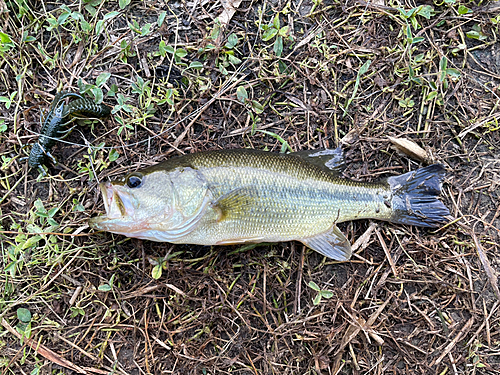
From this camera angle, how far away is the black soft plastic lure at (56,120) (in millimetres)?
A: 3051

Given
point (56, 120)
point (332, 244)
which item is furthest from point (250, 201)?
point (56, 120)

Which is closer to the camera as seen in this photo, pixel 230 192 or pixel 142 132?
pixel 230 192

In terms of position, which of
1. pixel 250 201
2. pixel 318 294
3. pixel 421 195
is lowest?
pixel 318 294

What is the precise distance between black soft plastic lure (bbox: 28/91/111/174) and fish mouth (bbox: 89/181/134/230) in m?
0.94

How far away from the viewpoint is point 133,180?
2.68 meters

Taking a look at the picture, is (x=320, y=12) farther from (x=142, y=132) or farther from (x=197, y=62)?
(x=142, y=132)

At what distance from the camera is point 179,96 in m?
3.25

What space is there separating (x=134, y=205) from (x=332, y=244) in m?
1.88

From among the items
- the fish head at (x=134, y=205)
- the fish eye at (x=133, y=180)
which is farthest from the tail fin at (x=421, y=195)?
the fish eye at (x=133, y=180)

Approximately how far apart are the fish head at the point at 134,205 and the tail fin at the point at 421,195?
223 cm

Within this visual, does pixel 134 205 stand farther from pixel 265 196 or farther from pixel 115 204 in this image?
pixel 265 196

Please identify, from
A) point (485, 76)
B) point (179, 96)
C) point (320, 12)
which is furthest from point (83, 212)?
point (485, 76)

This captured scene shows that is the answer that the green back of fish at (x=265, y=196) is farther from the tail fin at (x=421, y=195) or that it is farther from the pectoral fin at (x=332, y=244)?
the tail fin at (x=421, y=195)

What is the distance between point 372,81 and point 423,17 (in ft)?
3.02
